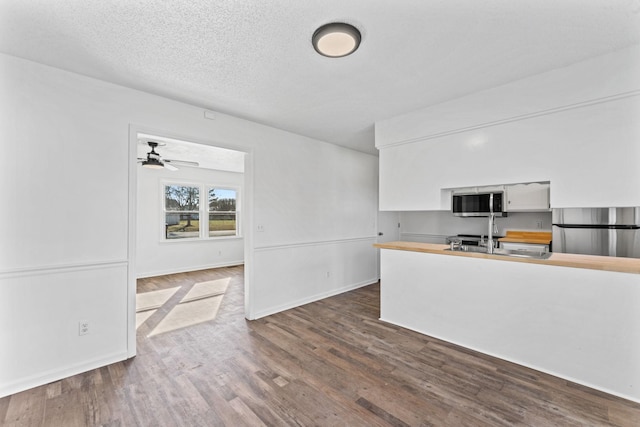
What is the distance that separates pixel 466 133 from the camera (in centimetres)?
299

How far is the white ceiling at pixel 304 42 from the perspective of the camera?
1656 millimetres

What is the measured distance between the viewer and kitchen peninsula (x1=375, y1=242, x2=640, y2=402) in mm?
2061

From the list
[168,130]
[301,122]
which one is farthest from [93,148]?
[301,122]

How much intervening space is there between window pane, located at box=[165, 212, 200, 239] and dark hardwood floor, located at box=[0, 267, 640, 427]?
3752mm

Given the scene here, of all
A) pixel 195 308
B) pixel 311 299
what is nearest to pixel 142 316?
pixel 195 308

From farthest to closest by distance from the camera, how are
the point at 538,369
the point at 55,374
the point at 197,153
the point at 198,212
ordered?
the point at 198,212 → the point at 197,153 → the point at 538,369 → the point at 55,374

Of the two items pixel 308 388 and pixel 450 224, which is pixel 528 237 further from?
pixel 308 388

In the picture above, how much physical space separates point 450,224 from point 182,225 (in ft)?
20.5

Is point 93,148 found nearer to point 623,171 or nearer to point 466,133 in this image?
point 466,133

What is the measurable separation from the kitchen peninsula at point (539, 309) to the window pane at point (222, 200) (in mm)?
5599

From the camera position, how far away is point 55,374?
7.45ft

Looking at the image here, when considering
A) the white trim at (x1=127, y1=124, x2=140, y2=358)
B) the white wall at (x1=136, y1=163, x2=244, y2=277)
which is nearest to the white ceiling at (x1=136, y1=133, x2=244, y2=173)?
the white wall at (x1=136, y1=163, x2=244, y2=277)

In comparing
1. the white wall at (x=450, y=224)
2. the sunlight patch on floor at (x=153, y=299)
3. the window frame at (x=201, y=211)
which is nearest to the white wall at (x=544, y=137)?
the white wall at (x=450, y=224)

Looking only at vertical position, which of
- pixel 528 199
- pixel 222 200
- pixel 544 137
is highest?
pixel 544 137
